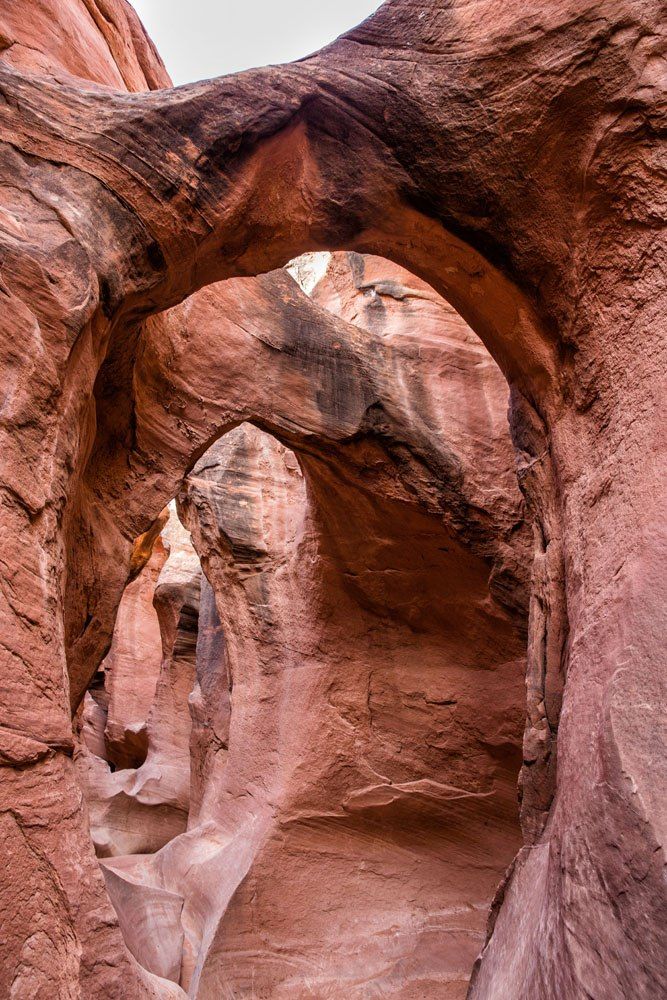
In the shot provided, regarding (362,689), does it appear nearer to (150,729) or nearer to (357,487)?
(357,487)

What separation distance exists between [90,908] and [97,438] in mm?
2368

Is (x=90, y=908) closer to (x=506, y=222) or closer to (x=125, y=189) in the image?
(x=125, y=189)

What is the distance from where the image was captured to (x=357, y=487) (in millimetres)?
4793

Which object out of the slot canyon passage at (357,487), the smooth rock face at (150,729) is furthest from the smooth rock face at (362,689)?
the smooth rock face at (150,729)

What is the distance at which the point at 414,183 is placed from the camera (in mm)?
3018

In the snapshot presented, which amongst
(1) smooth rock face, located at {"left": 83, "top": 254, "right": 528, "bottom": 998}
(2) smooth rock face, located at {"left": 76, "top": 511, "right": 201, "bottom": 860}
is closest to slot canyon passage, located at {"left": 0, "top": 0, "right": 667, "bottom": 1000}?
(1) smooth rock face, located at {"left": 83, "top": 254, "right": 528, "bottom": 998}

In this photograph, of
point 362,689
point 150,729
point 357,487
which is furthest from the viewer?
point 150,729

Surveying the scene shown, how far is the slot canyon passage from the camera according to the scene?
2.00m

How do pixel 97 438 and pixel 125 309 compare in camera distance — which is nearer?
pixel 125 309

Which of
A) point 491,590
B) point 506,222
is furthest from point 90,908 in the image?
point 491,590

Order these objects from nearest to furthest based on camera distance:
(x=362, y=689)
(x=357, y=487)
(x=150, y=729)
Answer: (x=357, y=487) → (x=362, y=689) → (x=150, y=729)

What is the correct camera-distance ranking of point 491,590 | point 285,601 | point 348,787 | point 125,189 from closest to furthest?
point 125,189 < point 491,590 < point 348,787 < point 285,601

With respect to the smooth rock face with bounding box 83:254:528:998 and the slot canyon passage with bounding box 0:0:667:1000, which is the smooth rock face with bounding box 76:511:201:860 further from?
the smooth rock face with bounding box 83:254:528:998

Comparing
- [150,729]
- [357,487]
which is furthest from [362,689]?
[150,729]
